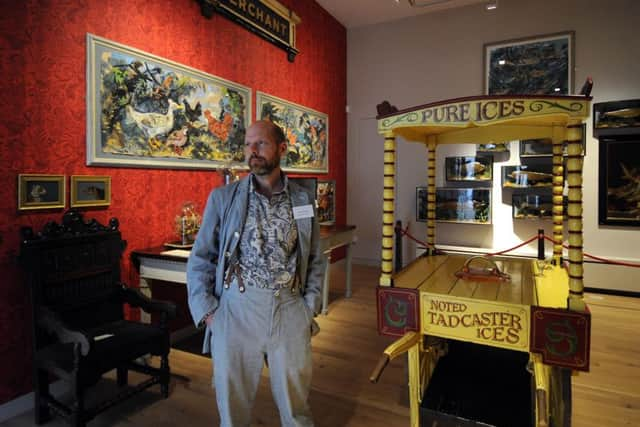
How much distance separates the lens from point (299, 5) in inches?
257

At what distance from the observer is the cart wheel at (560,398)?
7.06 feet

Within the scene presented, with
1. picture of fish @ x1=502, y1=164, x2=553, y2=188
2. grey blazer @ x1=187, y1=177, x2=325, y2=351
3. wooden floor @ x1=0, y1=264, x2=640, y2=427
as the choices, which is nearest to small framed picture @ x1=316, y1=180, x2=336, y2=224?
wooden floor @ x1=0, y1=264, x2=640, y2=427

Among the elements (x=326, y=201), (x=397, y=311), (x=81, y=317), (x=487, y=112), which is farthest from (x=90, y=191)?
(x=326, y=201)

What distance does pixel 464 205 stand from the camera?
7.18m

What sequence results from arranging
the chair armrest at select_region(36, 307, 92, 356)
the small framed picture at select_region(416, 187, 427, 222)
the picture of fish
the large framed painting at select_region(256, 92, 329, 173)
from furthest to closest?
the small framed picture at select_region(416, 187, 427, 222) → the picture of fish → the large framed painting at select_region(256, 92, 329, 173) → the chair armrest at select_region(36, 307, 92, 356)

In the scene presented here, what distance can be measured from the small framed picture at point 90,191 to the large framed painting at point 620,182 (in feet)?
22.3

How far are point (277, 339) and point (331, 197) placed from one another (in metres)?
5.50

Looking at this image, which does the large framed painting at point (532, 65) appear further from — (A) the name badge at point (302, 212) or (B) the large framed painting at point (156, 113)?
(A) the name badge at point (302, 212)

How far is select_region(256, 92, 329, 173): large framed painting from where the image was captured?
18.8 feet

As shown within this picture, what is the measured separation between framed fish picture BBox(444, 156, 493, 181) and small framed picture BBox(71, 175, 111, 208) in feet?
18.7

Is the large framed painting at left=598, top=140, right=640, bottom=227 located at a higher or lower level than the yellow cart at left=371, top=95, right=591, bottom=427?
higher

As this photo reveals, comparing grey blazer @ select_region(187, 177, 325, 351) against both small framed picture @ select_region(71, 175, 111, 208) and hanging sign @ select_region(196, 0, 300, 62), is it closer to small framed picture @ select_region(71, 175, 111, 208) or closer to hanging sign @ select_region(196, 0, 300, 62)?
small framed picture @ select_region(71, 175, 111, 208)

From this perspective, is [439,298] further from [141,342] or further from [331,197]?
[331,197]

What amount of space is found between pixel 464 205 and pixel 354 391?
15.9ft
